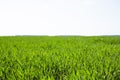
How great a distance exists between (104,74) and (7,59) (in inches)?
92.0

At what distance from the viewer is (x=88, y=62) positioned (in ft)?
13.6

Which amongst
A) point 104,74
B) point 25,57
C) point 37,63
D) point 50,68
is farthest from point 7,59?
point 104,74

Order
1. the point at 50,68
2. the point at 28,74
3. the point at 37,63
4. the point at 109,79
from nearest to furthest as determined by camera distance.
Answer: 1. the point at 109,79
2. the point at 28,74
3. the point at 50,68
4. the point at 37,63

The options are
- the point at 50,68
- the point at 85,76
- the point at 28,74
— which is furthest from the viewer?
the point at 50,68

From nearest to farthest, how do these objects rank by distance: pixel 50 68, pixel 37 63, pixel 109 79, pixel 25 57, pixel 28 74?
1. pixel 109 79
2. pixel 28 74
3. pixel 50 68
4. pixel 37 63
5. pixel 25 57

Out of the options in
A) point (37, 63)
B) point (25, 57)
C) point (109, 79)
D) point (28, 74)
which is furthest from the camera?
point (25, 57)

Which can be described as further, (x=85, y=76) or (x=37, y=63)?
(x=37, y=63)

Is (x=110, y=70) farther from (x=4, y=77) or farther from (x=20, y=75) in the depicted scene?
(x=4, y=77)

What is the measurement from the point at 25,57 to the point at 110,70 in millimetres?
1982

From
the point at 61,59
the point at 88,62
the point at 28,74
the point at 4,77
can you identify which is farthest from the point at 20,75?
the point at 88,62

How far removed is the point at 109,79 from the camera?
10.5 ft

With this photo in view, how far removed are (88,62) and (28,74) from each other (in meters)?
1.17

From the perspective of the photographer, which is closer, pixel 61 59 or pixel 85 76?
pixel 85 76

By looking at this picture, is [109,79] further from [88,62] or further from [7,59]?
[7,59]
